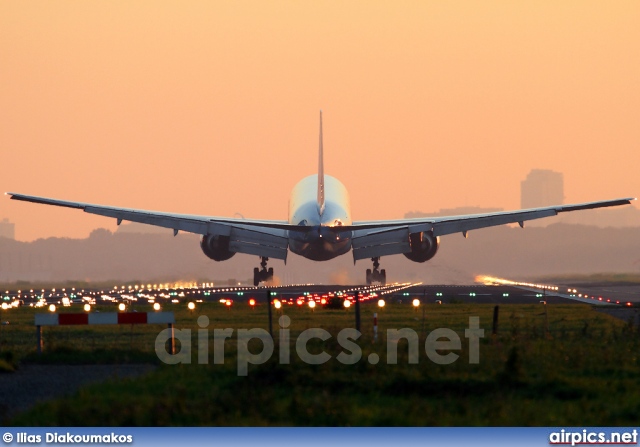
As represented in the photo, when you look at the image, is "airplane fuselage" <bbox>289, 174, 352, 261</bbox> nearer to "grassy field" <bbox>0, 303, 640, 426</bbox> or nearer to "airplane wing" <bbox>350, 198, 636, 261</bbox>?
"airplane wing" <bbox>350, 198, 636, 261</bbox>

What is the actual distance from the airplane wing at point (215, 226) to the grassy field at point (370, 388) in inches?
1196

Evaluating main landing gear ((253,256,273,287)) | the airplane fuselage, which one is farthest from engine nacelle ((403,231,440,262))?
main landing gear ((253,256,273,287))

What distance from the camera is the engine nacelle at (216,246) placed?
62875 millimetres

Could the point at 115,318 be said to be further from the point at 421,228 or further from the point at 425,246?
the point at 425,246

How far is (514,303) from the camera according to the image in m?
49.1

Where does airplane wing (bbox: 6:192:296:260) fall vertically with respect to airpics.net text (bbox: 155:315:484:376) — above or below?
above

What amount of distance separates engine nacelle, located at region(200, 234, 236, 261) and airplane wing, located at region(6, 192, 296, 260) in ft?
1.46

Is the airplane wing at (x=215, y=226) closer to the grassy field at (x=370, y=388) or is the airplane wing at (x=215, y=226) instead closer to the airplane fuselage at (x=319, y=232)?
the airplane fuselage at (x=319, y=232)

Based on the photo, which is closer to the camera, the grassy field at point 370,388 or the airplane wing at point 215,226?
the grassy field at point 370,388

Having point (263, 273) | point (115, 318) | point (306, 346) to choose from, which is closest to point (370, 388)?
point (306, 346)

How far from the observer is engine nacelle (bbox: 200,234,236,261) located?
6288 centimetres

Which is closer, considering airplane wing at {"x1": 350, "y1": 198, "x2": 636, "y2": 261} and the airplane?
the airplane

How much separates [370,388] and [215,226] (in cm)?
4273

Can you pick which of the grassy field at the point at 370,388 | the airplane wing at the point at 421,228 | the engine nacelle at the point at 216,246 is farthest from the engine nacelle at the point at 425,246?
the grassy field at the point at 370,388
